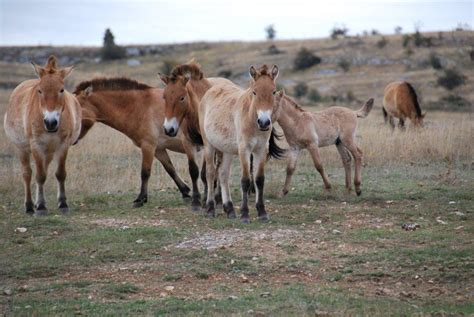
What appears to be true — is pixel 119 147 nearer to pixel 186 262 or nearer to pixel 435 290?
pixel 186 262

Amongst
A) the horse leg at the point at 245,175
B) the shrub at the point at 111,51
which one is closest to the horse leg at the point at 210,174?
the horse leg at the point at 245,175

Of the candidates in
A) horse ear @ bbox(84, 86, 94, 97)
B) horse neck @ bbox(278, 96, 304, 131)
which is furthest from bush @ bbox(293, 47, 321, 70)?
horse ear @ bbox(84, 86, 94, 97)

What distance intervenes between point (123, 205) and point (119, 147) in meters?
5.69

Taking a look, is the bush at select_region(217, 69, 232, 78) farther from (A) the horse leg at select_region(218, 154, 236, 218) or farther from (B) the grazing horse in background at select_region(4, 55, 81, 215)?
(A) the horse leg at select_region(218, 154, 236, 218)

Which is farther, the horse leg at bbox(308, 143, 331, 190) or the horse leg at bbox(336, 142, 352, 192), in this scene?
the horse leg at bbox(336, 142, 352, 192)

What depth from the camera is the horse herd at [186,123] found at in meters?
9.70

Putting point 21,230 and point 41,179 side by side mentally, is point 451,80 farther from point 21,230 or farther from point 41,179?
point 21,230

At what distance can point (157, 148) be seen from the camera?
40.3ft

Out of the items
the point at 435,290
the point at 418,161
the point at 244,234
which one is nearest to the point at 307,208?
the point at 244,234

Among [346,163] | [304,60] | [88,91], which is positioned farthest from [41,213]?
[304,60]

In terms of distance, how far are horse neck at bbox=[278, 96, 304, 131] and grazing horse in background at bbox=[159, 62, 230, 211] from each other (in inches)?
50.2

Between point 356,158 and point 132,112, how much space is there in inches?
154

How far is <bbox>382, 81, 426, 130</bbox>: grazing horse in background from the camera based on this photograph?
21.9 metres

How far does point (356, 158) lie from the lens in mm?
12203
